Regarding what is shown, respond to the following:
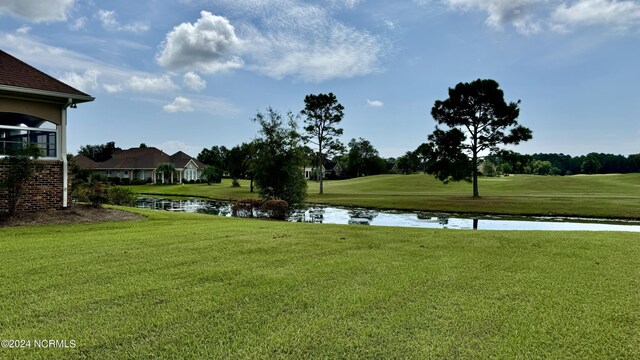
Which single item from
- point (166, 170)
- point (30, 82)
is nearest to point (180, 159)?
point (166, 170)

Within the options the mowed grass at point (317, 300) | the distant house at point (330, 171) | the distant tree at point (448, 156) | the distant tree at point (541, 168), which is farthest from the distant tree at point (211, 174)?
the distant tree at point (541, 168)

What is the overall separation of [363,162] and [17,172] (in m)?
82.3

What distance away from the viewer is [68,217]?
11742 millimetres

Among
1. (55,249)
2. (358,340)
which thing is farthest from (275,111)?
(358,340)

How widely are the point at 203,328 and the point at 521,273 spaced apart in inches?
182

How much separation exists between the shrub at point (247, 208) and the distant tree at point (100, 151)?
3268 inches

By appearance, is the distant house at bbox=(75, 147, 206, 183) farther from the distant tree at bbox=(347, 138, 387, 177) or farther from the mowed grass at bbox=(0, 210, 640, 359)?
the mowed grass at bbox=(0, 210, 640, 359)

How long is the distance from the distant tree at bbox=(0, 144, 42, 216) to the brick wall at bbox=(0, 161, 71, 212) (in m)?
0.32

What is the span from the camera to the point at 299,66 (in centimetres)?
2553

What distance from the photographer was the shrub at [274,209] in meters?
18.3

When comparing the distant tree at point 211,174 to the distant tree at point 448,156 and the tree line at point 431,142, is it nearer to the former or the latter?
the tree line at point 431,142

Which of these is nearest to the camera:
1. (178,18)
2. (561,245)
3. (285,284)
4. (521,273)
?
(285,284)

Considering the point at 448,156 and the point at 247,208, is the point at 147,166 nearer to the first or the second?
the point at 448,156

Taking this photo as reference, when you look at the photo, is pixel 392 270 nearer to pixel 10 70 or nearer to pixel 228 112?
pixel 10 70
